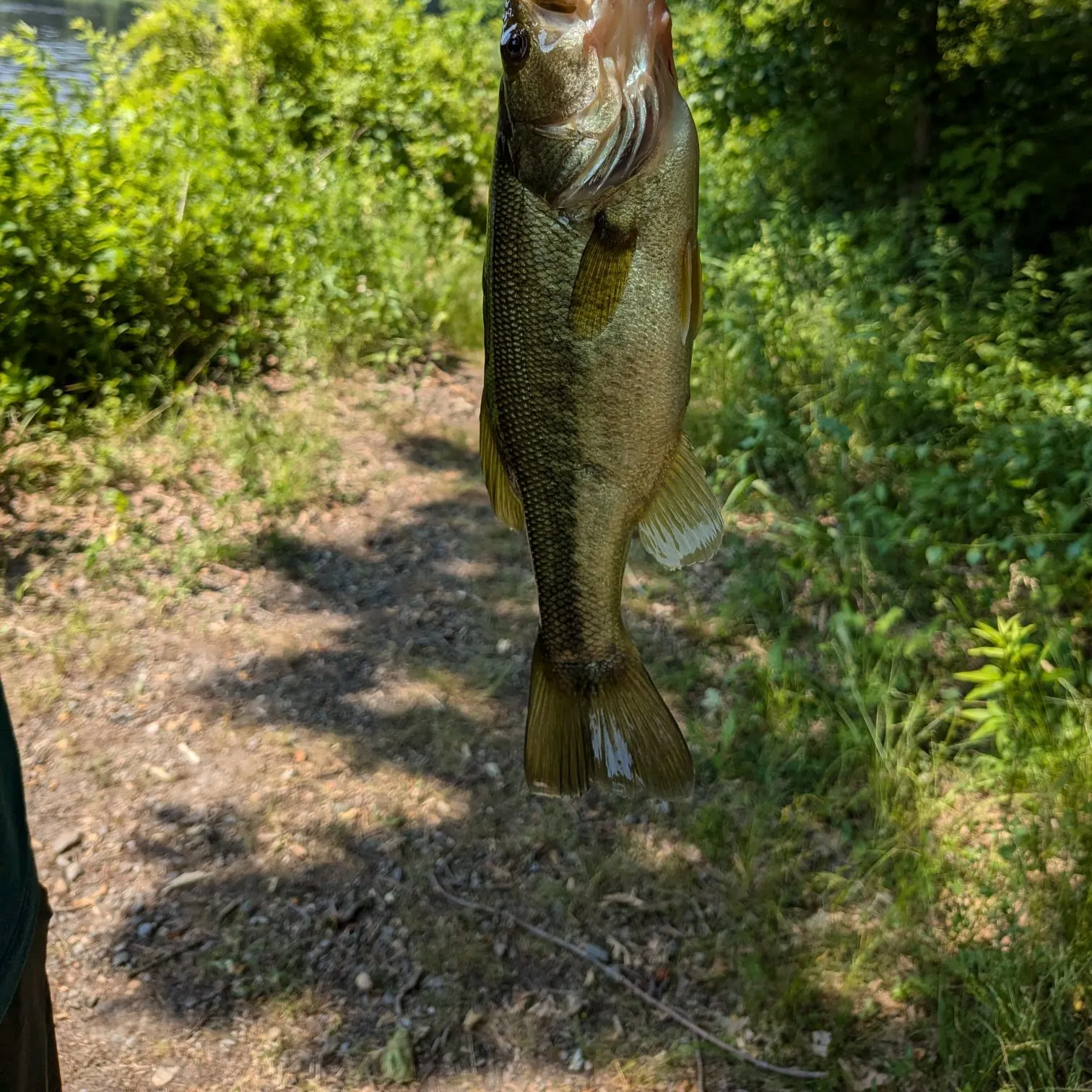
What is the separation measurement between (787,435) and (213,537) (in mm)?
2741

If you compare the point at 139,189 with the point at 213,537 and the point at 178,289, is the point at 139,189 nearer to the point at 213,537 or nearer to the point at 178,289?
the point at 178,289

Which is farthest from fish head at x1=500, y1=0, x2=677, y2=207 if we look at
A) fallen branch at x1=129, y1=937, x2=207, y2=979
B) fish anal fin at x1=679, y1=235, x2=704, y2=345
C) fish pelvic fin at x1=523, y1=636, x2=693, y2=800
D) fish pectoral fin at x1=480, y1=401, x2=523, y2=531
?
fallen branch at x1=129, y1=937, x2=207, y2=979

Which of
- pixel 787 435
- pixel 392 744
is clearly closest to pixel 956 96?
pixel 787 435

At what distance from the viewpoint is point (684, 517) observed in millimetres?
1208

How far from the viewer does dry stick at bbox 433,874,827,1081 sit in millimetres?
2559

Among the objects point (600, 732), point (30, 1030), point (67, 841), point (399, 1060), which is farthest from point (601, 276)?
point (67, 841)

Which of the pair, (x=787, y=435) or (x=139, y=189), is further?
(x=139, y=189)

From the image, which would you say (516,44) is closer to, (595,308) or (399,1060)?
(595,308)

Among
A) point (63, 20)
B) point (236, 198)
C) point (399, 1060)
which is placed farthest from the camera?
point (63, 20)

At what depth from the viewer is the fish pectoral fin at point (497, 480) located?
1170 millimetres

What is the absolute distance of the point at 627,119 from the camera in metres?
1.01

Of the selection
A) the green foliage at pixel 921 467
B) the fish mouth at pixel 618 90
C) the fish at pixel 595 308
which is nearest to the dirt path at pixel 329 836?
the green foliage at pixel 921 467

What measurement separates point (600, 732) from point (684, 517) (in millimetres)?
311

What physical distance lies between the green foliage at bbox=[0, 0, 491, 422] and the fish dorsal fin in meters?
4.12
